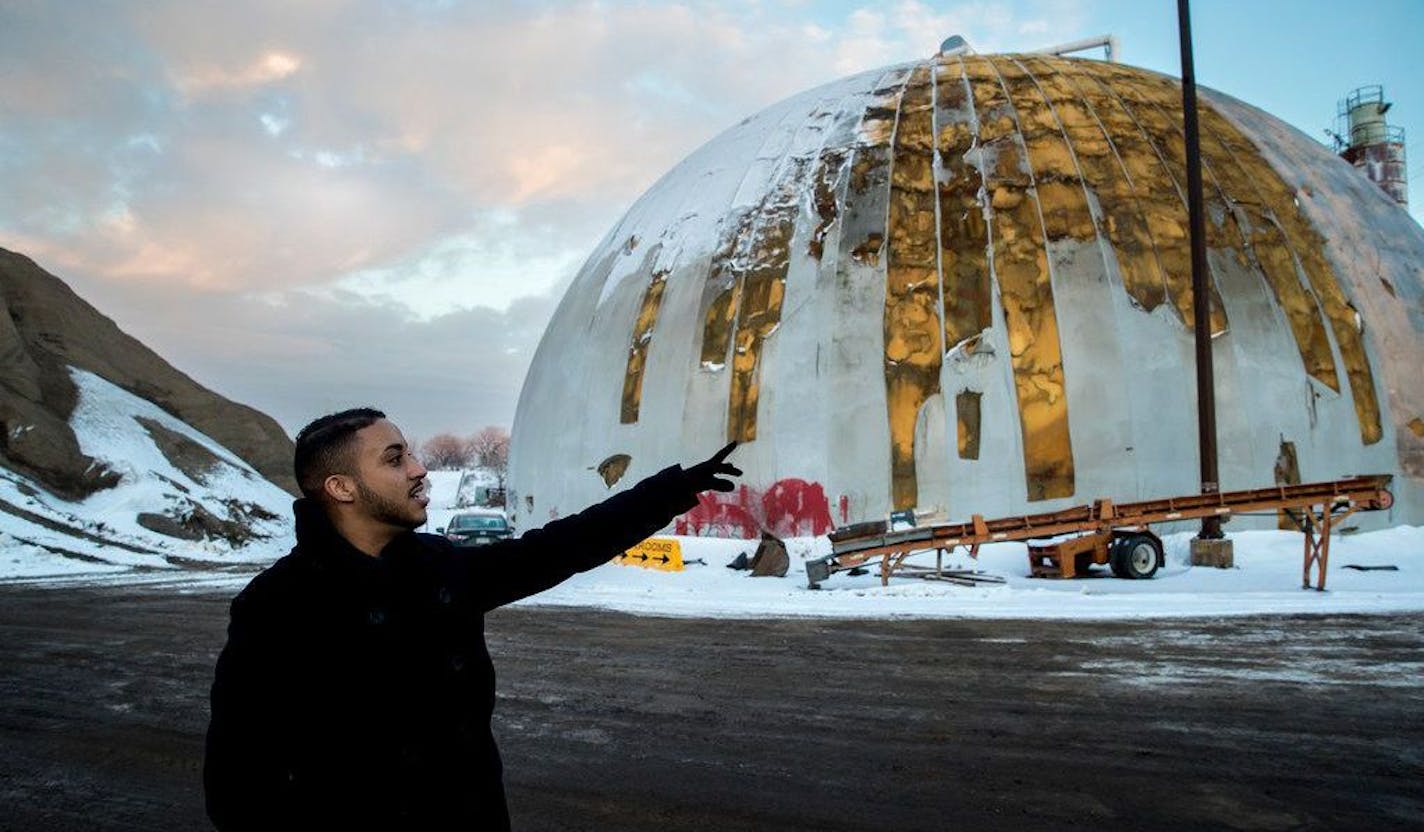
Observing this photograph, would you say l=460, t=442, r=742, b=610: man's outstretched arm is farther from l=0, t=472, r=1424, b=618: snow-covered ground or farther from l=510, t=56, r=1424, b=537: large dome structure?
l=510, t=56, r=1424, b=537: large dome structure

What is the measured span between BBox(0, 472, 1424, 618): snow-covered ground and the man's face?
9.59 metres

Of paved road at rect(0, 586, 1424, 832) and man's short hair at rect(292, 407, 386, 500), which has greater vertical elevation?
man's short hair at rect(292, 407, 386, 500)

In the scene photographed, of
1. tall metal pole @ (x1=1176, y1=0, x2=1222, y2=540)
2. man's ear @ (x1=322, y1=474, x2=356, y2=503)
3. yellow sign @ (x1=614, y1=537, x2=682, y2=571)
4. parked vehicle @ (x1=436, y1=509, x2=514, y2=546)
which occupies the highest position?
tall metal pole @ (x1=1176, y1=0, x2=1222, y2=540)

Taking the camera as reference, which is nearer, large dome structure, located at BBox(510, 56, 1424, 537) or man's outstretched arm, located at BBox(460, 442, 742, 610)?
man's outstretched arm, located at BBox(460, 442, 742, 610)

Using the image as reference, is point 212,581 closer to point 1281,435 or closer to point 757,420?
point 757,420

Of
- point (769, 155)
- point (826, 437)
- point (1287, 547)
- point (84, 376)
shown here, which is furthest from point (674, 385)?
point (84, 376)

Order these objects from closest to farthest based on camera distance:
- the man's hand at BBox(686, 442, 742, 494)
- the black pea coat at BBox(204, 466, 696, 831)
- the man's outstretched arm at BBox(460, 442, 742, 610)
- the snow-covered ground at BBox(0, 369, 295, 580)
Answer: the black pea coat at BBox(204, 466, 696, 831) < the man's outstretched arm at BBox(460, 442, 742, 610) < the man's hand at BBox(686, 442, 742, 494) < the snow-covered ground at BBox(0, 369, 295, 580)

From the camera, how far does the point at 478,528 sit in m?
24.4

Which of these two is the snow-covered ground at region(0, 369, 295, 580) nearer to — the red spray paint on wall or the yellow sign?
the yellow sign

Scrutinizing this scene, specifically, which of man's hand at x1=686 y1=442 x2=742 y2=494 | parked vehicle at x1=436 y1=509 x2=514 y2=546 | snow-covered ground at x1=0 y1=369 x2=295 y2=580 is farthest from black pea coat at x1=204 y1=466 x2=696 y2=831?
snow-covered ground at x1=0 y1=369 x2=295 y2=580

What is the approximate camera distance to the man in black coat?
1.82 metres

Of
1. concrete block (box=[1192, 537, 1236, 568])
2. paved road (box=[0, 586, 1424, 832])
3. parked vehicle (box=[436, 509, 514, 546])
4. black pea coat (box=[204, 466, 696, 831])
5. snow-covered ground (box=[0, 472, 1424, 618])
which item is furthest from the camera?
parked vehicle (box=[436, 509, 514, 546])

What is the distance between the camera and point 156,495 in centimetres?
3022

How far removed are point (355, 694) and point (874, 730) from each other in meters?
3.85
